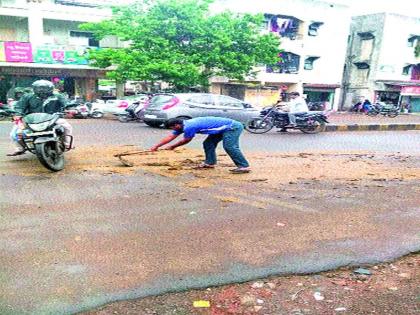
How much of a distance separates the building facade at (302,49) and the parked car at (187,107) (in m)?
11.5

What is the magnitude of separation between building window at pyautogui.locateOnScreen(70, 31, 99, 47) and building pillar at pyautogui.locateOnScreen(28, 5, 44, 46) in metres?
2.19

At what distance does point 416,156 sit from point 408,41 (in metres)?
27.9

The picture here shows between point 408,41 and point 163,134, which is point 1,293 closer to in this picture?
point 163,134

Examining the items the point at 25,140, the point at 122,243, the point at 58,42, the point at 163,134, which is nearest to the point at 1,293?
the point at 122,243

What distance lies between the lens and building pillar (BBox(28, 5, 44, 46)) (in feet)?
66.3

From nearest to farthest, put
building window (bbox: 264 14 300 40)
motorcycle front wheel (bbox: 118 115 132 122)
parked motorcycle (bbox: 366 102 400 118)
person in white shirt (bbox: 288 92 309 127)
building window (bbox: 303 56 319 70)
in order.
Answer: person in white shirt (bbox: 288 92 309 127)
motorcycle front wheel (bbox: 118 115 132 122)
building window (bbox: 264 14 300 40)
parked motorcycle (bbox: 366 102 400 118)
building window (bbox: 303 56 319 70)

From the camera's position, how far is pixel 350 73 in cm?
3497

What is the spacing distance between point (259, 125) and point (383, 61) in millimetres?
23801

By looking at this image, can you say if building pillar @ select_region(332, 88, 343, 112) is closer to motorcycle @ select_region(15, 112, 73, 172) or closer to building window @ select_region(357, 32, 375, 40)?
building window @ select_region(357, 32, 375, 40)

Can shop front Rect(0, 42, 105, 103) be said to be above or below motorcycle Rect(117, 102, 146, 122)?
above

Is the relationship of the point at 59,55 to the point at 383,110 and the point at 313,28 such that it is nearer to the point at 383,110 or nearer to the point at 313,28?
the point at 313,28

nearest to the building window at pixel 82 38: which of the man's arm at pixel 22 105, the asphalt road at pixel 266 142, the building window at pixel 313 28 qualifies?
the asphalt road at pixel 266 142

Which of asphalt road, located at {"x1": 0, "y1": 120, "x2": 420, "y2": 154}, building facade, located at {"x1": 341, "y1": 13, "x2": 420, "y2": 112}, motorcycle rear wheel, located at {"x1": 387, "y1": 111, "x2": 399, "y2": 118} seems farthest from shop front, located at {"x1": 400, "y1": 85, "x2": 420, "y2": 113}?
asphalt road, located at {"x1": 0, "y1": 120, "x2": 420, "y2": 154}

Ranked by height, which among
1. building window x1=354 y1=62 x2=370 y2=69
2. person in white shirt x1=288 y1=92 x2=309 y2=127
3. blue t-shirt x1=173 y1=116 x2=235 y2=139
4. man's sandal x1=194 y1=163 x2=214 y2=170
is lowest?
man's sandal x1=194 y1=163 x2=214 y2=170
